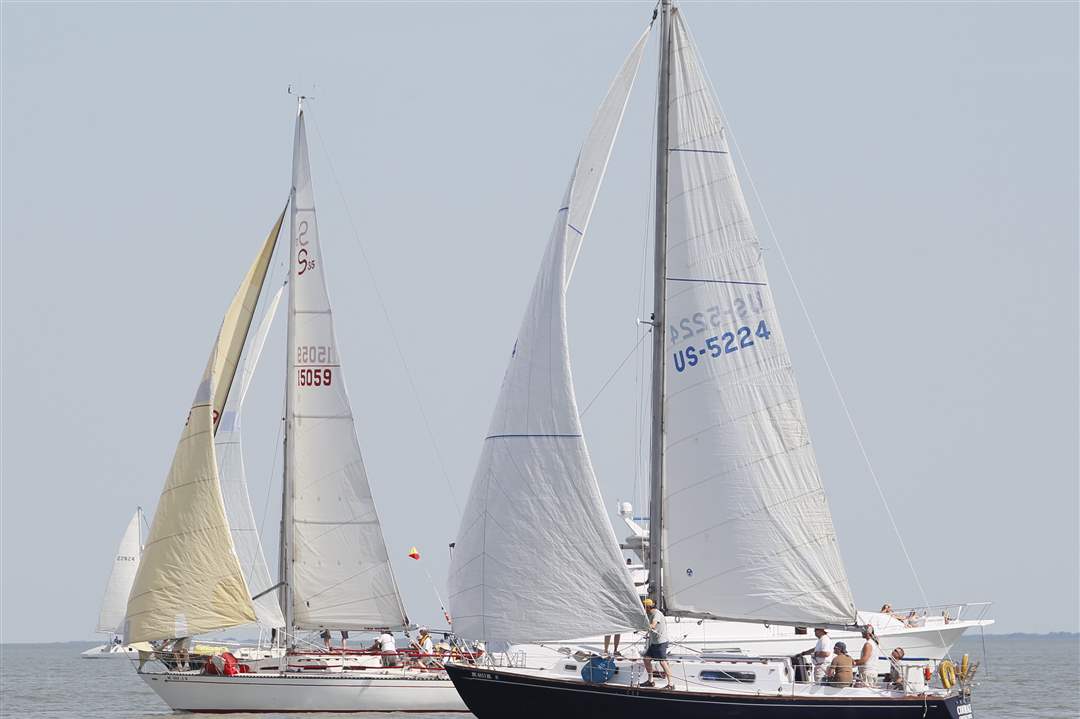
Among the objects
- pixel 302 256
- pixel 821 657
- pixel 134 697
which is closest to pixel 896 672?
pixel 821 657

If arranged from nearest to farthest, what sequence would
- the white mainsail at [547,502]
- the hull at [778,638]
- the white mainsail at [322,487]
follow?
the white mainsail at [547,502] < the hull at [778,638] < the white mainsail at [322,487]

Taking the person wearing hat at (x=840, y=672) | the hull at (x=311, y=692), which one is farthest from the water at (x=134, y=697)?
the person wearing hat at (x=840, y=672)

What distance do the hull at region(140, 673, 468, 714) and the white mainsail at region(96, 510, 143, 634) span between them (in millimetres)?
29171

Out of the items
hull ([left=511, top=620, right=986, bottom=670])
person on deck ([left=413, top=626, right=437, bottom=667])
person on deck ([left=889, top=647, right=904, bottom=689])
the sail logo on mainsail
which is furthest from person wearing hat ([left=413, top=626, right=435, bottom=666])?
person on deck ([left=889, top=647, right=904, bottom=689])

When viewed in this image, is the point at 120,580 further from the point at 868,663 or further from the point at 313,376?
the point at 868,663

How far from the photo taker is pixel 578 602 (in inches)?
1024

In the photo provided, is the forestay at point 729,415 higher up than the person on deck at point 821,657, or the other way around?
the forestay at point 729,415

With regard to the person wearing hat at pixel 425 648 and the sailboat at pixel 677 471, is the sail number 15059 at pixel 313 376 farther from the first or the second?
the sailboat at pixel 677 471

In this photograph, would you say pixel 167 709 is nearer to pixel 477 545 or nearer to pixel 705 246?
pixel 477 545

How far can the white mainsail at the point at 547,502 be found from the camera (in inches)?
1026

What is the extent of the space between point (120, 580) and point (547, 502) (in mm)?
44000

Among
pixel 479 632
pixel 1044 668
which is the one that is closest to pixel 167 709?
pixel 479 632

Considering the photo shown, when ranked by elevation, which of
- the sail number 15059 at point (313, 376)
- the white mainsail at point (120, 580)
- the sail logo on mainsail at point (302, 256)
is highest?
the sail logo on mainsail at point (302, 256)

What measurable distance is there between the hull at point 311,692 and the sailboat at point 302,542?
0.02m
